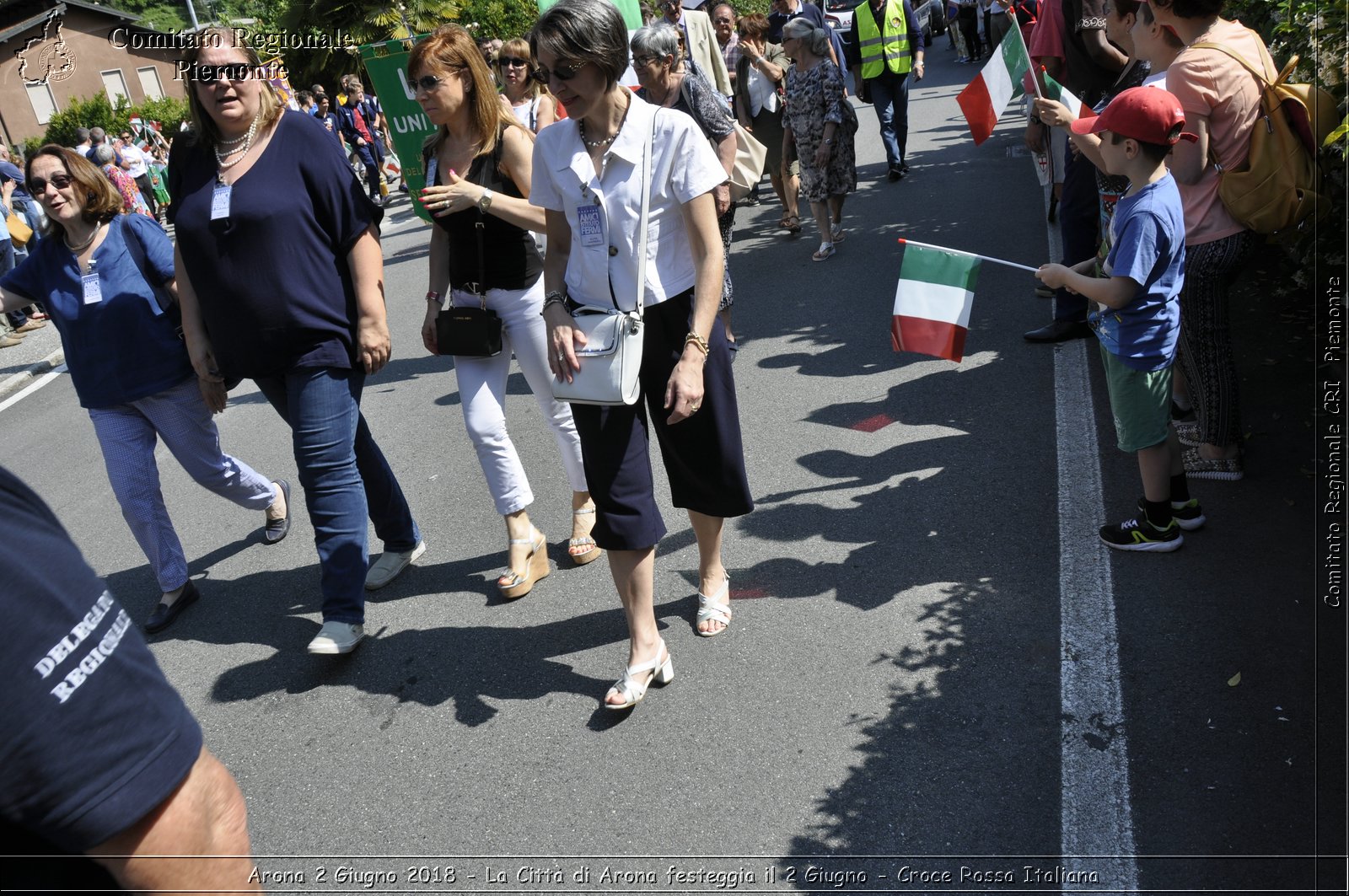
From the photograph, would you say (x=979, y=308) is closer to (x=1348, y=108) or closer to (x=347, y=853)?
(x=1348, y=108)

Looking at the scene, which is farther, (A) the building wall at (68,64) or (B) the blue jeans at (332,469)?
(A) the building wall at (68,64)

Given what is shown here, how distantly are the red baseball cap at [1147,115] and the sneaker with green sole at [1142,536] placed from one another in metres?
1.30

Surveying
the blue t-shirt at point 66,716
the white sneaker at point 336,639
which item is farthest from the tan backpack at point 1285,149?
the blue t-shirt at point 66,716

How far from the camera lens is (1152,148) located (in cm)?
337

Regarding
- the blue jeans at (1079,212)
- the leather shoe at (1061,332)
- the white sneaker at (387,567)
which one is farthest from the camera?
the leather shoe at (1061,332)

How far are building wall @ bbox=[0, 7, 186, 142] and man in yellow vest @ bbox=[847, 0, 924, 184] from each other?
87.1ft

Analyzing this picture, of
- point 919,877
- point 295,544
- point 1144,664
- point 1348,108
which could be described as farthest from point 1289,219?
point 295,544

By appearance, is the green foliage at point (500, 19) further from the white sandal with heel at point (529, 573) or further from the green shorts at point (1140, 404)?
the green shorts at point (1140, 404)

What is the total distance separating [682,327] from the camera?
3.22 meters

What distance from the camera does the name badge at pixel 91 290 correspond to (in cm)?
425

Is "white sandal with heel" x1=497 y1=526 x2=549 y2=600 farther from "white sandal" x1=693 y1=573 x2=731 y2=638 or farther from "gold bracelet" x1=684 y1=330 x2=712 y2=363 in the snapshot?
"gold bracelet" x1=684 y1=330 x2=712 y2=363

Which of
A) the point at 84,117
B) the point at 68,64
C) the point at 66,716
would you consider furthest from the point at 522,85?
the point at 68,64

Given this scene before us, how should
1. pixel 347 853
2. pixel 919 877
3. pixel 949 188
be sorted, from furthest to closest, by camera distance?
pixel 949 188 → pixel 347 853 → pixel 919 877

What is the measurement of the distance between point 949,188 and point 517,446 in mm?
5806
